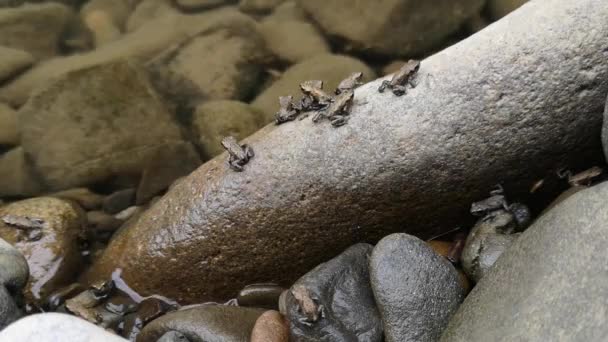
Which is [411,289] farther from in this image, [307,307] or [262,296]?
[262,296]

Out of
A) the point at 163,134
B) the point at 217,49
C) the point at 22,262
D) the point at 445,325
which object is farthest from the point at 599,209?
the point at 217,49

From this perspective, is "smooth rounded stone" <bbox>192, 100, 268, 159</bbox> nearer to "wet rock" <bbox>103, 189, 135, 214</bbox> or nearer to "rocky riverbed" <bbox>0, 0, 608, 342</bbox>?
"rocky riverbed" <bbox>0, 0, 608, 342</bbox>

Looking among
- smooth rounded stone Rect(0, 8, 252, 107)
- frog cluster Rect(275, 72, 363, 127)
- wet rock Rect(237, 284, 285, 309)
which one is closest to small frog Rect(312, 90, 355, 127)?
frog cluster Rect(275, 72, 363, 127)

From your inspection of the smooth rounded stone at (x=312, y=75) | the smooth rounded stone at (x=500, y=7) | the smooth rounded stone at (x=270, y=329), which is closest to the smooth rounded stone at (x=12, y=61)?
the smooth rounded stone at (x=312, y=75)

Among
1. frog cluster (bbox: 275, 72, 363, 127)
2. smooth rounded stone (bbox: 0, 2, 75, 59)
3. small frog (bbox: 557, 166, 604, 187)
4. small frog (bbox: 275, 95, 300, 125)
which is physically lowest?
smooth rounded stone (bbox: 0, 2, 75, 59)

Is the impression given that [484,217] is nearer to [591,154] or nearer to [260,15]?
[591,154]

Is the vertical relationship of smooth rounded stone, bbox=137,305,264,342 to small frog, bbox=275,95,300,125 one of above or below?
below

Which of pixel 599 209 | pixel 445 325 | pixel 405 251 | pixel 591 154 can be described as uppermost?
pixel 599 209
